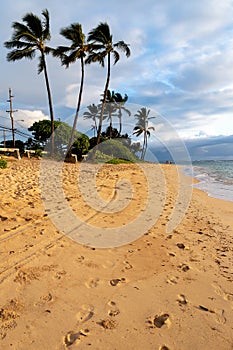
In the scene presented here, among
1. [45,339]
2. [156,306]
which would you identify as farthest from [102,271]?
[45,339]

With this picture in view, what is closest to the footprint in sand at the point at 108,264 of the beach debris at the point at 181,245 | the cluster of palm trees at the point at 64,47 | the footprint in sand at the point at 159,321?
the footprint in sand at the point at 159,321

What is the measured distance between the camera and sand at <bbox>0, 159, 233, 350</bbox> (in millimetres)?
2260

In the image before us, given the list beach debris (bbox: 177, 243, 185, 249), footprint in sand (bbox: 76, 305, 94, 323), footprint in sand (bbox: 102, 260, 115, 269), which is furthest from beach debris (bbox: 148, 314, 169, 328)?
beach debris (bbox: 177, 243, 185, 249)

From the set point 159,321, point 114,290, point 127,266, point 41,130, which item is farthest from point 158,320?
A: point 41,130

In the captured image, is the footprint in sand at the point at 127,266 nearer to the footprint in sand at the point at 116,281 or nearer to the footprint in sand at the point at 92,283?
the footprint in sand at the point at 116,281

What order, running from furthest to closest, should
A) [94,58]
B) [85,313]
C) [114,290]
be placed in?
[94,58] → [114,290] → [85,313]

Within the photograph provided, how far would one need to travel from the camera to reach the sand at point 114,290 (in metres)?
2.26

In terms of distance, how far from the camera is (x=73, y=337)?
2.23 metres

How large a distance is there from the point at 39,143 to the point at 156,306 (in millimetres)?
28815

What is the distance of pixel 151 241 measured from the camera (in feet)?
15.3

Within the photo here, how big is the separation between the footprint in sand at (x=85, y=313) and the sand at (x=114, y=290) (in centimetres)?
1

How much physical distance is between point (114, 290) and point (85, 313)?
0.55 metres

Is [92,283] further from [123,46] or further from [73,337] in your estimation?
[123,46]

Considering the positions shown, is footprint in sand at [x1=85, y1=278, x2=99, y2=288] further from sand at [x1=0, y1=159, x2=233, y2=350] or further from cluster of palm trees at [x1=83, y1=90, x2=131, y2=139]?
cluster of palm trees at [x1=83, y1=90, x2=131, y2=139]
